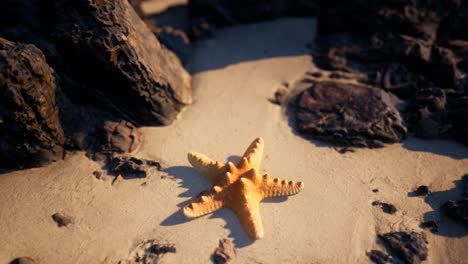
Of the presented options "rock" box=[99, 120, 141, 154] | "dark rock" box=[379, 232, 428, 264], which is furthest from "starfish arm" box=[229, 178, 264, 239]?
"rock" box=[99, 120, 141, 154]

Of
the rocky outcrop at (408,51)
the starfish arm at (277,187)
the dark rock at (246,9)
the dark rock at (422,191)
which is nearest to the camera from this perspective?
the starfish arm at (277,187)

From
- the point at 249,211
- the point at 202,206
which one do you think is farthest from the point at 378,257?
the point at 202,206

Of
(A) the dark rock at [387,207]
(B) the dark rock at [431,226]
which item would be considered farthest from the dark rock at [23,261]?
(B) the dark rock at [431,226]

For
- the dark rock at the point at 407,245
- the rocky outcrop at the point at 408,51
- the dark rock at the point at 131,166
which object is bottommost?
the dark rock at the point at 407,245

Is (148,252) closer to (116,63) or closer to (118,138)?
(118,138)

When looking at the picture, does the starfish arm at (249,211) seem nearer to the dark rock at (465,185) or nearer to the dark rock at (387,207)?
the dark rock at (387,207)

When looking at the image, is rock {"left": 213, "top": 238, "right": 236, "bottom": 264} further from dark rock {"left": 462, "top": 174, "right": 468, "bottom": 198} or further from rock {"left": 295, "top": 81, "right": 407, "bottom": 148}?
dark rock {"left": 462, "top": 174, "right": 468, "bottom": 198}
